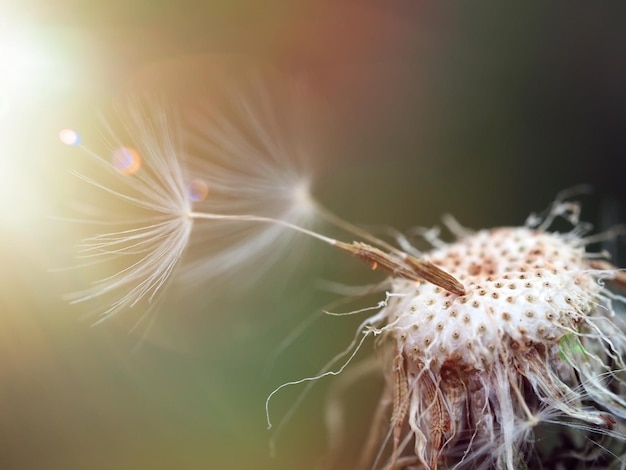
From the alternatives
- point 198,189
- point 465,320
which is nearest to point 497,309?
point 465,320

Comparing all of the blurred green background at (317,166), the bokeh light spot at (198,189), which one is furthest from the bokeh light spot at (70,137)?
the bokeh light spot at (198,189)

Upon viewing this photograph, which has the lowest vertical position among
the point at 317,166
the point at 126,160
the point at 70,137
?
the point at 126,160

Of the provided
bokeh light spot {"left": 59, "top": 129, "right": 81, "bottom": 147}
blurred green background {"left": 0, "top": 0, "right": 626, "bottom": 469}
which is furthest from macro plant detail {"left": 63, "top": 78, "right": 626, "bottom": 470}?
blurred green background {"left": 0, "top": 0, "right": 626, "bottom": 469}

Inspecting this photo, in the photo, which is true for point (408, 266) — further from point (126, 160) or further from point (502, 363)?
point (126, 160)

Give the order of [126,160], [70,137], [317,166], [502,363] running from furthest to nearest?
[317,166] < [70,137] < [126,160] < [502,363]

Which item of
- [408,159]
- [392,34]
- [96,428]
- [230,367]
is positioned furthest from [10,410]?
[392,34]

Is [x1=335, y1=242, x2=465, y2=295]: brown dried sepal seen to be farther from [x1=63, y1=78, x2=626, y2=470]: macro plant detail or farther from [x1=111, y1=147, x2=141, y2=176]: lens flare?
[x1=111, y1=147, x2=141, y2=176]: lens flare
